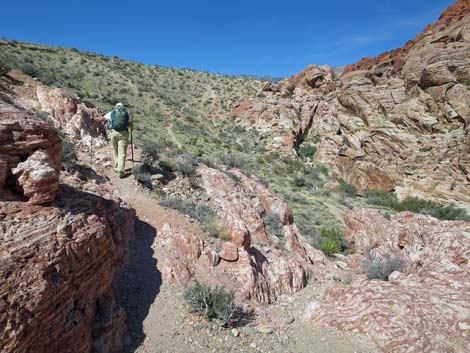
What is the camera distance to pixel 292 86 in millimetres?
37594

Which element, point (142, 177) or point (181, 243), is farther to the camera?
point (142, 177)

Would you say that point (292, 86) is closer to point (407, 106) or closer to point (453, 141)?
point (407, 106)

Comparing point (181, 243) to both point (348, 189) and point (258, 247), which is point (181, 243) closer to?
point (258, 247)

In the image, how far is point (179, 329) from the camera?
414cm

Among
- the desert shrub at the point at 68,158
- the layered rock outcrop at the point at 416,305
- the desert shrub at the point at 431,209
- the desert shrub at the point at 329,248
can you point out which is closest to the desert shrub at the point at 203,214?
the desert shrub at the point at 68,158

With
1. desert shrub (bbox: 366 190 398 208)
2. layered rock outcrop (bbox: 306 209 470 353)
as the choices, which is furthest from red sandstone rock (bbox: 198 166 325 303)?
desert shrub (bbox: 366 190 398 208)

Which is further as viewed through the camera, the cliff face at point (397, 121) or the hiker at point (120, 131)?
the cliff face at point (397, 121)

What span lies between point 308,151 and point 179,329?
27.7m

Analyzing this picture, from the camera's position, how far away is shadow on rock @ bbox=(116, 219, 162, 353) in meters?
3.94

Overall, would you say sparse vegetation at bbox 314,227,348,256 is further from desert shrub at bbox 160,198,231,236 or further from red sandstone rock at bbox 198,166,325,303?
desert shrub at bbox 160,198,231,236

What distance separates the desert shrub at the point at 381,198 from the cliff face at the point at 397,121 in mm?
717

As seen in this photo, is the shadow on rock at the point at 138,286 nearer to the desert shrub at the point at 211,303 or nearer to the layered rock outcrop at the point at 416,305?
the desert shrub at the point at 211,303

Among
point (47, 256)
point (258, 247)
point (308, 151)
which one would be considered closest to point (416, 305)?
point (258, 247)

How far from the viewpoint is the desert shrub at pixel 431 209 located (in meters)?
16.9
